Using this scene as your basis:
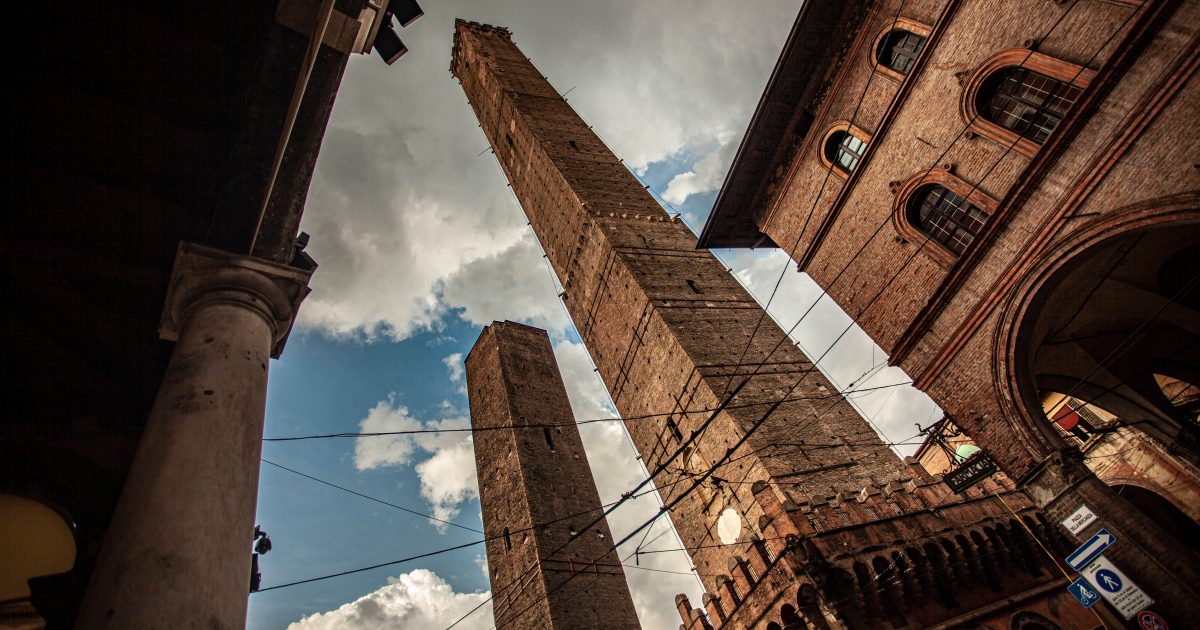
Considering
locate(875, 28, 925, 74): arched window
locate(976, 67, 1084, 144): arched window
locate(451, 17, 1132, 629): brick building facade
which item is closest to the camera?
locate(976, 67, 1084, 144): arched window

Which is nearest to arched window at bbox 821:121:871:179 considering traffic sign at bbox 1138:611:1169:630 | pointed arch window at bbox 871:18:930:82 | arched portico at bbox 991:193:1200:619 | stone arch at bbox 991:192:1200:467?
pointed arch window at bbox 871:18:930:82

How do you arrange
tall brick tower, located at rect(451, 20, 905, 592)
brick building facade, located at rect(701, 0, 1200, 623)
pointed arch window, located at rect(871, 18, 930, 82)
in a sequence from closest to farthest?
brick building facade, located at rect(701, 0, 1200, 623), pointed arch window, located at rect(871, 18, 930, 82), tall brick tower, located at rect(451, 20, 905, 592)

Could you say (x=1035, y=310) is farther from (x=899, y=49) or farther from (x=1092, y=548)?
(x=899, y=49)

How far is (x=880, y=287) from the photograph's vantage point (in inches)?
329

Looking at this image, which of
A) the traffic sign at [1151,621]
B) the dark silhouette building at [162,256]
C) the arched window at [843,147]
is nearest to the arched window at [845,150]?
the arched window at [843,147]

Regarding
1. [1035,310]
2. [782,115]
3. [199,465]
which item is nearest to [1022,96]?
[1035,310]

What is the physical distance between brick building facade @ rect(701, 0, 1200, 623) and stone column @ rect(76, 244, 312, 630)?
7588mm

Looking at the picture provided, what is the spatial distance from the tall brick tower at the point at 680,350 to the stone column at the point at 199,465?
7.02 metres

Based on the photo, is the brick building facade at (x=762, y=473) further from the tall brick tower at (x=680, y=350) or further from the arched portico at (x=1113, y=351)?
the arched portico at (x=1113, y=351)

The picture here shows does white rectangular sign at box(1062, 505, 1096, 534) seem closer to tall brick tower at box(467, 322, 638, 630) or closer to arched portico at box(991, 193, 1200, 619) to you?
arched portico at box(991, 193, 1200, 619)

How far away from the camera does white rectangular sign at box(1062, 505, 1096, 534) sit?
6.05m

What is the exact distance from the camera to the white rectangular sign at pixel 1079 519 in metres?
6.05

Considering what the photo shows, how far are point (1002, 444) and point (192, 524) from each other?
8.37 m

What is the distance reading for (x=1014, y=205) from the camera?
6.60 meters
